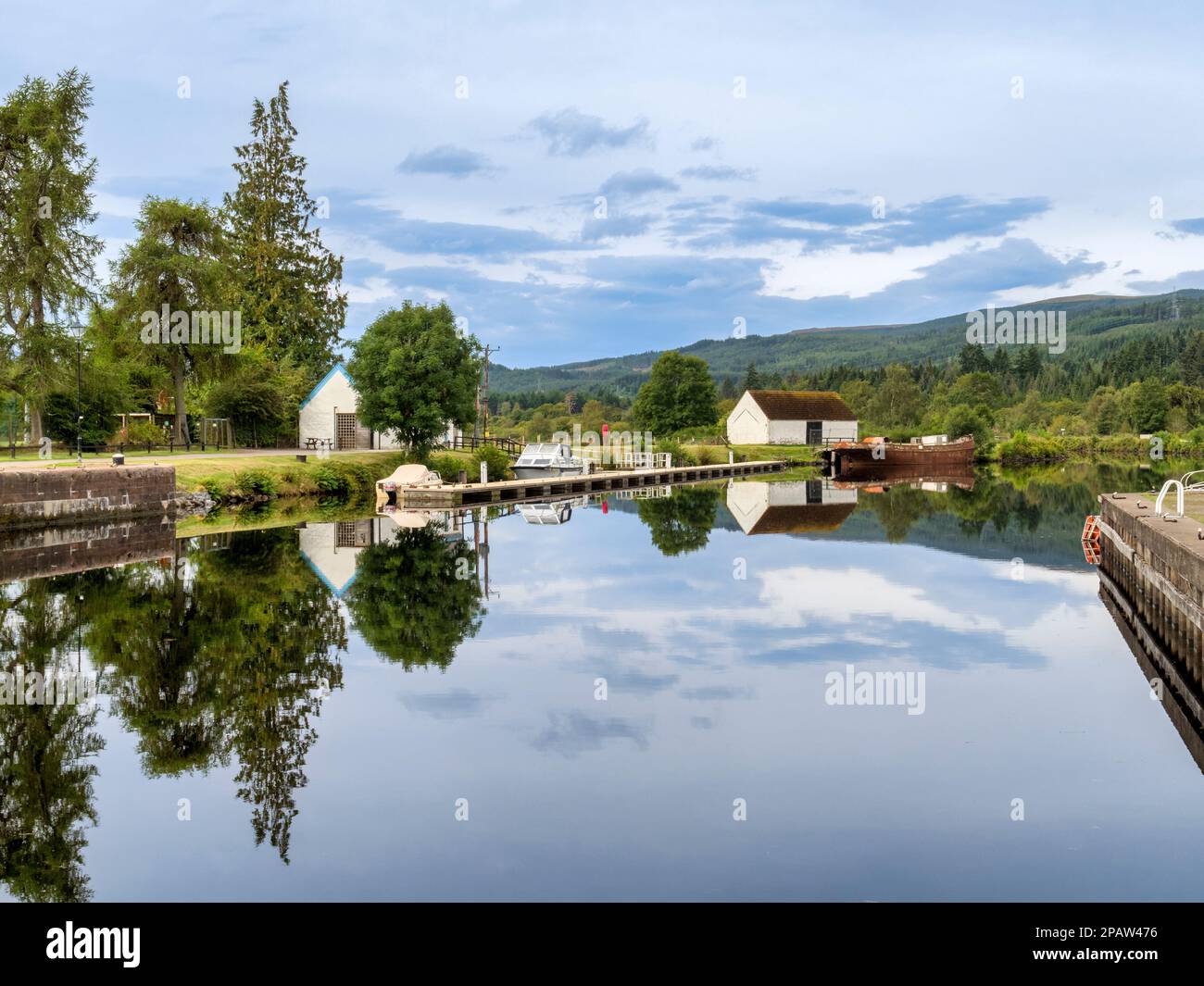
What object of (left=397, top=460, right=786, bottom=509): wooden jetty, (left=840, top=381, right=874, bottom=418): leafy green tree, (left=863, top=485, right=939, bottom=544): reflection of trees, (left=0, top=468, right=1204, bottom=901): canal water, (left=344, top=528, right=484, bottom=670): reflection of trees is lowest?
(left=0, top=468, right=1204, bottom=901): canal water

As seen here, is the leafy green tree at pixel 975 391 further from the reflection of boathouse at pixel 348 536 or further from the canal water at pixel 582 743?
the canal water at pixel 582 743

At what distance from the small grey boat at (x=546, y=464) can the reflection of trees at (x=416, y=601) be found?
2724 cm

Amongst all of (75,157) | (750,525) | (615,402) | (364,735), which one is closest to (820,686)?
(364,735)

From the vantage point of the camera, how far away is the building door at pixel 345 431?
192 ft

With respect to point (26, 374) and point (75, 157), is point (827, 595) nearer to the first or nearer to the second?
point (26, 374)

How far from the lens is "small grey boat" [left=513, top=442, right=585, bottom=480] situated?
2249 inches

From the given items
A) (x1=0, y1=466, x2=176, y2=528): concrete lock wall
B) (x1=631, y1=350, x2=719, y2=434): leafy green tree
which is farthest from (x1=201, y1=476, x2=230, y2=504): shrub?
(x1=631, y1=350, x2=719, y2=434): leafy green tree

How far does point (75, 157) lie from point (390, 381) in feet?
52.0

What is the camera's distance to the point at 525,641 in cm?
1727

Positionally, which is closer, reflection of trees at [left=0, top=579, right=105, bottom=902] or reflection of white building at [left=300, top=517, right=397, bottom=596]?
reflection of trees at [left=0, top=579, right=105, bottom=902]

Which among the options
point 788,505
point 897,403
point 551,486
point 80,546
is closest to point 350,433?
point 551,486

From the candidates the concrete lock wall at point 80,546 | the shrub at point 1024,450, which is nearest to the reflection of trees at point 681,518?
the concrete lock wall at point 80,546

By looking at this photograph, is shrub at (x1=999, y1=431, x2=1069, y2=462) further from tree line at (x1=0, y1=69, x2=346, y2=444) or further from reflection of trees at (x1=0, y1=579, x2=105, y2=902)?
reflection of trees at (x1=0, y1=579, x2=105, y2=902)

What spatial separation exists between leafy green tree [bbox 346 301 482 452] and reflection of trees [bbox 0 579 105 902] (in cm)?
3225
